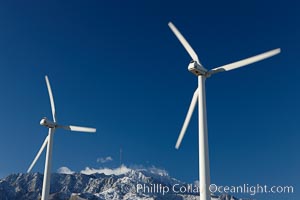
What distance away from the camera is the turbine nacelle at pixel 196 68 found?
168 feet

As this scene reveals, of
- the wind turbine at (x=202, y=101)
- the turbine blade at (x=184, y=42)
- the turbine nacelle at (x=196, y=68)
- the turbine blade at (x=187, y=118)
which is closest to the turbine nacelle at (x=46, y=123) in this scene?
the wind turbine at (x=202, y=101)

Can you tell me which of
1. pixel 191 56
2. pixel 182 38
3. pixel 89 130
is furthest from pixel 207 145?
pixel 89 130

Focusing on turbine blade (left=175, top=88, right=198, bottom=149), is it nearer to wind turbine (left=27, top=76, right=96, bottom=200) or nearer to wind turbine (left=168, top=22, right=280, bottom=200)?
wind turbine (left=168, top=22, right=280, bottom=200)

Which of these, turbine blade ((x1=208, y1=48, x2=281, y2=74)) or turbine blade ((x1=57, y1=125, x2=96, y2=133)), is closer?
turbine blade ((x1=208, y1=48, x2=281, y2=74))

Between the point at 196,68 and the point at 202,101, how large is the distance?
4776 millimetres

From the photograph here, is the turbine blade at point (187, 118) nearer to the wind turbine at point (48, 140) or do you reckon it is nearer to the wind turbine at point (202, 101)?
the wind turbine at point (202, 101)

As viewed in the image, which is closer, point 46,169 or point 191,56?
point 191,56

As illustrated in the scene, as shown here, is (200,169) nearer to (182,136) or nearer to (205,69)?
(182,136)

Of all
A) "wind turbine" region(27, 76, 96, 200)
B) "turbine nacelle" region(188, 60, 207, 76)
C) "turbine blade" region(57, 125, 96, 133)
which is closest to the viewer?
"turbine nacelle" region(188, 60, 207, 76)

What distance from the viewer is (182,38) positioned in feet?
191

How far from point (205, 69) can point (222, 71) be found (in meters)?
2.42

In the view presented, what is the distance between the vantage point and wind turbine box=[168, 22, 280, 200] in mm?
44972

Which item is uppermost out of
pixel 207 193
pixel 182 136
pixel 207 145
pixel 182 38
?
pixel 182 38

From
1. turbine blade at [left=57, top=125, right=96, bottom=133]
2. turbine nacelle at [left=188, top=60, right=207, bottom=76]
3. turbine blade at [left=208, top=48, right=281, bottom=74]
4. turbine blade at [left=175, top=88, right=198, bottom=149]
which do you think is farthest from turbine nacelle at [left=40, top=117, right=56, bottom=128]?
turbine blade at [left=208, top=48, right=281, bottom=74]
